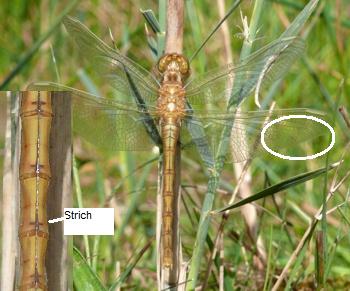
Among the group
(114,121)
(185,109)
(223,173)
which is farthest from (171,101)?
(223,173)

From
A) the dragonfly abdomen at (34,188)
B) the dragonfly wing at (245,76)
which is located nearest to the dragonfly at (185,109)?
the dragonfly wing at (245,76)

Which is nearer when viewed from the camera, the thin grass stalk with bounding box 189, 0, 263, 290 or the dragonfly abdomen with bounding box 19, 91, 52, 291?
the dragonfly abdomen with bounding box 19, 91, 52, 291

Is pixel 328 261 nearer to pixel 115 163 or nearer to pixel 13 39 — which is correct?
pixel 115 163

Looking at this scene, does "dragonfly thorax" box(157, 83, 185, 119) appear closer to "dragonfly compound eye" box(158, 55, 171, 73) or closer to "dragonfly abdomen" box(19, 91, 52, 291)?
"dragonfly compound eye" box(158, 55, 171, 73)

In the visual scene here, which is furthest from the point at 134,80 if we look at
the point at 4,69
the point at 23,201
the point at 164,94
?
the point at 4,69

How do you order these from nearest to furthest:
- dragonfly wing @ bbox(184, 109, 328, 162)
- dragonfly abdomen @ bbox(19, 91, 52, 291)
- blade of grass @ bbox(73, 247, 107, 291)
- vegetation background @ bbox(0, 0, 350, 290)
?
dragonfly abdomen @ bbox(19, 91, 52, 291) → blade of grass @ bbox(73, 247, 107, 291) → dragonfly wing @ bbox(184, 109, 328, 162) → vegetation background @ bbox(0, 0, 350, 290)

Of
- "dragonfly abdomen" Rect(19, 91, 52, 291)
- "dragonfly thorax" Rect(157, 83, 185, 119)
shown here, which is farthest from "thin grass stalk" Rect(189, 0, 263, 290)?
"dragonfly abdomen" Rect(19, 91, 52, 291)

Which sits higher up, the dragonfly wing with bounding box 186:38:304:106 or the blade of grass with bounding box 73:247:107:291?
the dragonfly wing with bounding box 186:38:304:106

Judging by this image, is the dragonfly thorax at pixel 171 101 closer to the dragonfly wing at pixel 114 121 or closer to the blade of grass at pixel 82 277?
the dragonfly wing at pixel 114 121
